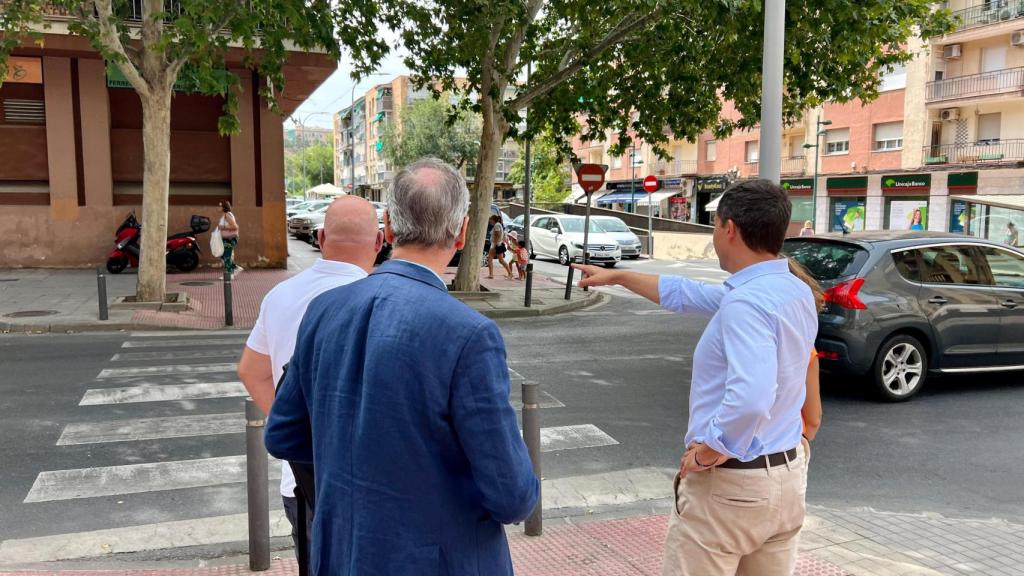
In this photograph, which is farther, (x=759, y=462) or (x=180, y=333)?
(x=180, y=333)

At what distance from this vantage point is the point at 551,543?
14.2 ft

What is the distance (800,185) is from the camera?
4206 cm

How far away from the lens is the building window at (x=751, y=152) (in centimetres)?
4459

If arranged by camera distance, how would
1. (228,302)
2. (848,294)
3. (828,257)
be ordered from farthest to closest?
(228,302) < (828,257) < (848,294)

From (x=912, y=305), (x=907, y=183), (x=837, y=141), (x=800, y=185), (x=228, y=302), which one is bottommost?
(x=228, y=302)

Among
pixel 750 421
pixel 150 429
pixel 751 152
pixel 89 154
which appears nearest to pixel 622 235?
pixel 89 154

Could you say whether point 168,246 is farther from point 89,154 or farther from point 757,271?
point 757,271

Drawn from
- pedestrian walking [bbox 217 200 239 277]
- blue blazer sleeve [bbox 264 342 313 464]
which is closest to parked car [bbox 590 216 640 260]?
pedestrian walking [bbox 217 200 239 277]

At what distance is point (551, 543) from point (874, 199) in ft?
124

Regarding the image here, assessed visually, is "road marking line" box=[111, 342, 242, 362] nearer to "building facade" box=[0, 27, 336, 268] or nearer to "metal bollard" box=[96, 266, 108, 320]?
"metal bollard" box=[96, 266, 108, 320]

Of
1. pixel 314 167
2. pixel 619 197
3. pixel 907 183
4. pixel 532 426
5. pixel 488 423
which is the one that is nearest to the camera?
pixel 488 423

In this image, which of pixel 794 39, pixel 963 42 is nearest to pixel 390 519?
pixel 794 39

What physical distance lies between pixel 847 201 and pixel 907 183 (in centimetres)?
386

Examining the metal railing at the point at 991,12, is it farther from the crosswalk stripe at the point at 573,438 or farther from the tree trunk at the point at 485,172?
the crosswalk stripe at the point at 573,438
